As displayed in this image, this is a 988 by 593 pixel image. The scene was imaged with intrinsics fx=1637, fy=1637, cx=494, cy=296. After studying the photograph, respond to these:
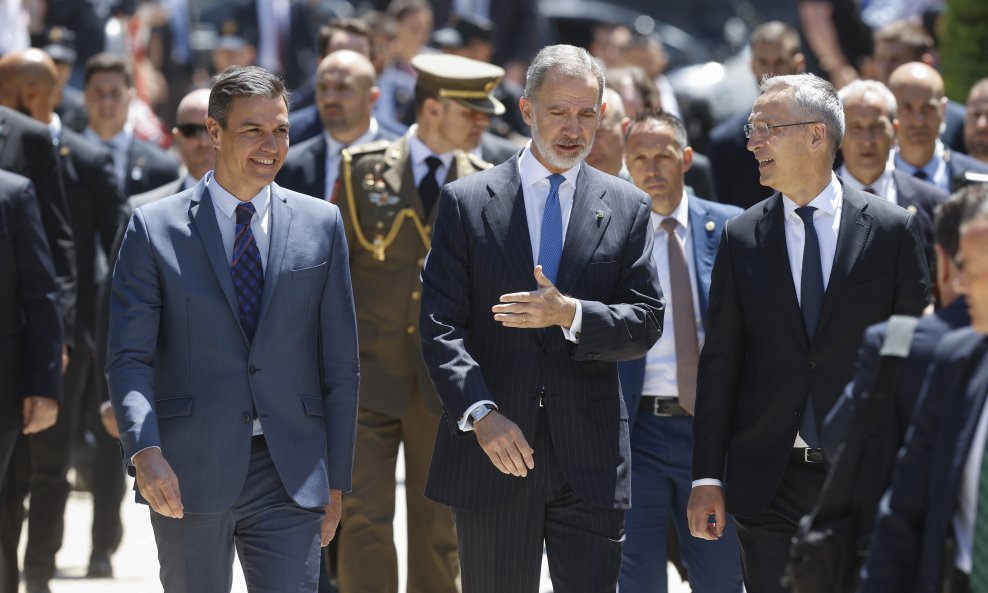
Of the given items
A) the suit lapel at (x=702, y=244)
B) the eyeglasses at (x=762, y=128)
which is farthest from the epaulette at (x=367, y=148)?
the eyeglasses at (x=762, y=128)

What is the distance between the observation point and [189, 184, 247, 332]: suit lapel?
209 inches

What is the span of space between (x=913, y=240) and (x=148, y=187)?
528 cm

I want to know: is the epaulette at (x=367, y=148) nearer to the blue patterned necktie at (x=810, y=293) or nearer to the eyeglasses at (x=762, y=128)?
the eyeglasses at (x=762, y=128)

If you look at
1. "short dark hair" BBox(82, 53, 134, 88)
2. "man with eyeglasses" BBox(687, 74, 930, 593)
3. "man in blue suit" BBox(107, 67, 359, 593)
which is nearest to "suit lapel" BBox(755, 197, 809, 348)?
"man with eyeglasses" BBox(687, 74, 930, 593)

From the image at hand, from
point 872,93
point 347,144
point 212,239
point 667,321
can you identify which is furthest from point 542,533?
point 347,144

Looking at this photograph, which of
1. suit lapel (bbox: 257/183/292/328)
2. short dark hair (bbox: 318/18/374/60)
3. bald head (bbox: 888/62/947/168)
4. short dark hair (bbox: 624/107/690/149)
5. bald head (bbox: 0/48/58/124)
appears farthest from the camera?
short dark hair (bbox: 318/18/374/60)

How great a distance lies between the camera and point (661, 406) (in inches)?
257

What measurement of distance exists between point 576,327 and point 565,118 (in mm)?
756

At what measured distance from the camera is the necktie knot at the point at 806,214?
18.4 feet

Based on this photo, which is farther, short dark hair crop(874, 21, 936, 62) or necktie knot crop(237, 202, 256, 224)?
short dark hair crop(874, 21, 936, 62)

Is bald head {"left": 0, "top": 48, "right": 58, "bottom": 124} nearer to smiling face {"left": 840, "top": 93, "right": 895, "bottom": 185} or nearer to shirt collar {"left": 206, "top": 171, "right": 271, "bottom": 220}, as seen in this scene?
shirt collar {"left": 206, "top": 171, "right": 271, "bottom": 220}

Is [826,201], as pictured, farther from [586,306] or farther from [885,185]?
[885,185]

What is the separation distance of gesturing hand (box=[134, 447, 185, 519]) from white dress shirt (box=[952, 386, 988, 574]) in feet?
7.72

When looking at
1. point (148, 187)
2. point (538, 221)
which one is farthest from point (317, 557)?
point (148, 187)
